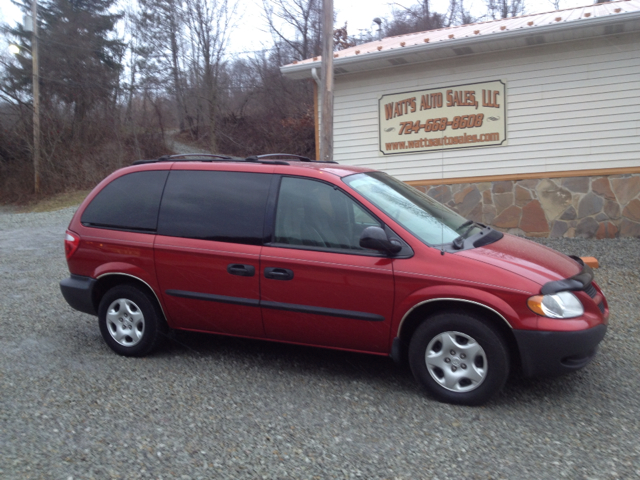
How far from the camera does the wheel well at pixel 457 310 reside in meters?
3.79

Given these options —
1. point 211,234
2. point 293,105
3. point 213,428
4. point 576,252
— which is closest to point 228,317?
point 211,234

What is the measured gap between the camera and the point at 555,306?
144 inches

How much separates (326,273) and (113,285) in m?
2.14

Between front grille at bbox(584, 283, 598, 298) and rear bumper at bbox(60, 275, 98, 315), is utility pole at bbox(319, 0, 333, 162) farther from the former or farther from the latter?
front grille at bbox(584, 283, 598, 298)

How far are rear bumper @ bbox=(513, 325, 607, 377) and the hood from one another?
364 millimetres

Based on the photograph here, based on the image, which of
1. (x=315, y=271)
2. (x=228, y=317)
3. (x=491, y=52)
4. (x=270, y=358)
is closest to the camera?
(x=315, y=271)

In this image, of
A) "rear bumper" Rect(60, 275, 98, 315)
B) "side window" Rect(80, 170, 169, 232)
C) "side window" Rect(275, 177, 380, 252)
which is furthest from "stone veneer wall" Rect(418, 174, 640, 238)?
"rear bumper" Rect(60, 275, 98, 315)

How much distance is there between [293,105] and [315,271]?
24085 mm

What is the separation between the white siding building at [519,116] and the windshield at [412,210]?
544cm

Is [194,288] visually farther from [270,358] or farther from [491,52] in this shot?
[491,52]

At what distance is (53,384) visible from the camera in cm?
425

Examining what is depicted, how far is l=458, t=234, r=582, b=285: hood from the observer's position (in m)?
3.76

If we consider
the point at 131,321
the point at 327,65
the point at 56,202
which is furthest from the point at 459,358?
the point at 56,202

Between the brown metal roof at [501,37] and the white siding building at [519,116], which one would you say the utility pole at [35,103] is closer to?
the brown metal roof at [501,37]
